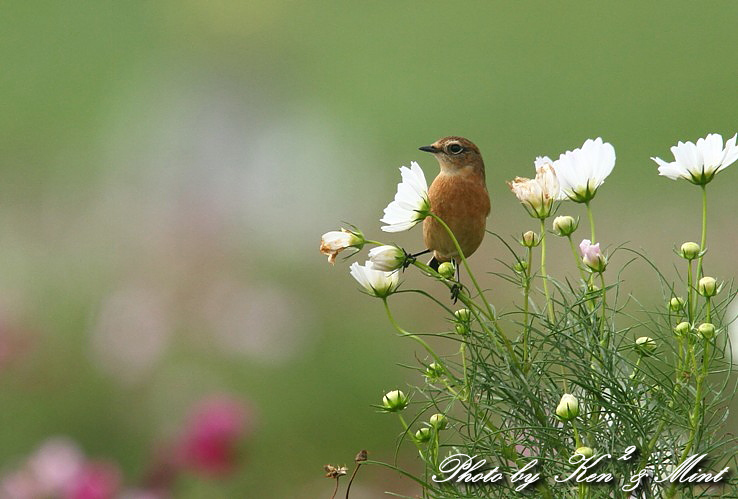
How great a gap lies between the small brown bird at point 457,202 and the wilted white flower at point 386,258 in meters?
0.10

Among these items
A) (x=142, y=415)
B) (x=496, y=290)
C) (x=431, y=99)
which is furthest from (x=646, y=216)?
(x=431, y=99)

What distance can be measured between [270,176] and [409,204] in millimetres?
3875

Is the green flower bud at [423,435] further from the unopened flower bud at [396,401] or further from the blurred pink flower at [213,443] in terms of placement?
the blurred pink flower at [213,443]

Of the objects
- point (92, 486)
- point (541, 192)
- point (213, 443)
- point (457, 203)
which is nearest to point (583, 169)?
point (541, 192)

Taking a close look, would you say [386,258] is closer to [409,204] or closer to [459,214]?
[409,204]

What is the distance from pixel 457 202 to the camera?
779mm

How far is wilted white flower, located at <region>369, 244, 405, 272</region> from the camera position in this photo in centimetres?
62

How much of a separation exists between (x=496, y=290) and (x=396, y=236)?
1.40 feet

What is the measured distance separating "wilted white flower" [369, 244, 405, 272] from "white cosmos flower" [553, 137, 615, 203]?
0.11 m

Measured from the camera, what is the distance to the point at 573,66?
7.09m

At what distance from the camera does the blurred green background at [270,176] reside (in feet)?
8.53

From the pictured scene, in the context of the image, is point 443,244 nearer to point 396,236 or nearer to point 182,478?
point 182,478

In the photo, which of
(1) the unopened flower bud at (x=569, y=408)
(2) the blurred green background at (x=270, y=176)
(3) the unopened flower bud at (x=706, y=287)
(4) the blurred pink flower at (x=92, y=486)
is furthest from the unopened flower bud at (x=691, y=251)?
(2) the blurred green background at (x=270, y=176)

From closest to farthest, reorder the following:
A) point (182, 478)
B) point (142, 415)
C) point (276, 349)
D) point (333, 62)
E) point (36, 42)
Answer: point (182, 478)
point (142, 415)
point (276, 349)
point (333, 62)
point (36, 42)
